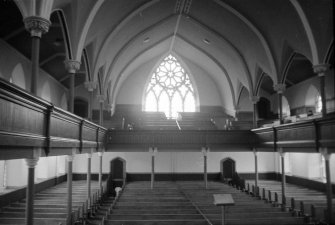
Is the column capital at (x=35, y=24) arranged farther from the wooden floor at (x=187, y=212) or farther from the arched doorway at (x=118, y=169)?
the arched doorway at (x=118, y=169)

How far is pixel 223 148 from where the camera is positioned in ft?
72.3

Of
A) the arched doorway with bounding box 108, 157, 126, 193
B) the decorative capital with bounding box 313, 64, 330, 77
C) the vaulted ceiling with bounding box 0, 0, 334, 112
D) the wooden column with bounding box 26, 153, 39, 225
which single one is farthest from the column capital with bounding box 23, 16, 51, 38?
the arched doorway with bounding box 108, 157, 126, 193

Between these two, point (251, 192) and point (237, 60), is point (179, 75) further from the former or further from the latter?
point (251, 192)

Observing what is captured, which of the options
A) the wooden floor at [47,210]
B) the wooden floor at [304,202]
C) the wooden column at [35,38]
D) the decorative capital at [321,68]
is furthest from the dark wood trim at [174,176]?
the wooden column at [35,38]

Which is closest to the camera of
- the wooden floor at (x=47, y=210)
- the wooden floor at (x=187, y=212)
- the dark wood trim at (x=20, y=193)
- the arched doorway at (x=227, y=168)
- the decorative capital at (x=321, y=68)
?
the wooden floor at (x=187, y=212)

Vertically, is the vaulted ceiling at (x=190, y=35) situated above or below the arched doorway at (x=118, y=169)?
above

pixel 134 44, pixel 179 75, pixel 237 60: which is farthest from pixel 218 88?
pixel 134 44

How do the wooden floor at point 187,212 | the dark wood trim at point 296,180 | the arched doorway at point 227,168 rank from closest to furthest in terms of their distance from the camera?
the wooden floor at point 187,212
the dark wood trim at point 296,180
the arched doorway at point 227,168

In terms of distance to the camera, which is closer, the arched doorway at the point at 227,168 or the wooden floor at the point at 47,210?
the wooden floor at the point at 47,210

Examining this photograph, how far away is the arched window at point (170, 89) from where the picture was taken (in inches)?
1227

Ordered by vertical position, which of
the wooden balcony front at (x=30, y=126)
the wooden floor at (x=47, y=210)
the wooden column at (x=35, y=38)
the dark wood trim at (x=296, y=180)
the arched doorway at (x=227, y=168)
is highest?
the wooden column at (x=35, y=38)

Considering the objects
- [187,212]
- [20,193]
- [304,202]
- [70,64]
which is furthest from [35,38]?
[304,202]

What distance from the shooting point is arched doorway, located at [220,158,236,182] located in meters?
28.3

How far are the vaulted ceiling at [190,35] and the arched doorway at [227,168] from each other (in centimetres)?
531
